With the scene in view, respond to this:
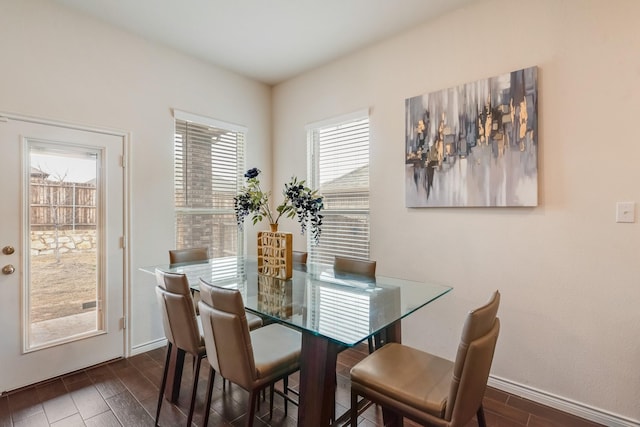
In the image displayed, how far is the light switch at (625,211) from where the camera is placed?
6.27 feet

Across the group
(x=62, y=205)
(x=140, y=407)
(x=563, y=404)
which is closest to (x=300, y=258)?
(x=140, y=407)

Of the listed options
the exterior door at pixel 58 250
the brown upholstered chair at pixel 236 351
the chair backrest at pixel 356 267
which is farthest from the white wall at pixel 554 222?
the exterior door at pixel 58 250

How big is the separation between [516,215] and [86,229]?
3463 mm

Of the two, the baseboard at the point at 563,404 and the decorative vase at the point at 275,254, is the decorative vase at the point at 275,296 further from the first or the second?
the baseboard at the point at 563,404

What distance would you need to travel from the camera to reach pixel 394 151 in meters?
2.95

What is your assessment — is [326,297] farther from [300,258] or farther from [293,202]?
[300,258]

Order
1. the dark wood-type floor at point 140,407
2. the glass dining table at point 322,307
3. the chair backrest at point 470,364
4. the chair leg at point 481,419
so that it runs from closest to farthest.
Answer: the chair backrest at point 470,364, the glass dining table at point 322,307, the chair leg at point 481,419, the dark wood-type floor at point 140,407

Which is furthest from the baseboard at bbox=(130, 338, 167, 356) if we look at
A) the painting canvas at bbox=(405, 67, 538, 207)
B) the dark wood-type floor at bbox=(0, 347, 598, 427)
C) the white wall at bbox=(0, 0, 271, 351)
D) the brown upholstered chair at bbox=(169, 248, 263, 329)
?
the painting canvas at bbox=(405, 67, 538, 207)

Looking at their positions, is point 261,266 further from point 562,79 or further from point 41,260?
point 562,79

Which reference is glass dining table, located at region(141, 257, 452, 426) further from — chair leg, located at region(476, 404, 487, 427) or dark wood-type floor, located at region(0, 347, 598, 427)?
chair leg, located at region(476, 404, 487, 427)

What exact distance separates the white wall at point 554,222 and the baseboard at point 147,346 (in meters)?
2.37

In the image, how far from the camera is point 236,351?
148cm

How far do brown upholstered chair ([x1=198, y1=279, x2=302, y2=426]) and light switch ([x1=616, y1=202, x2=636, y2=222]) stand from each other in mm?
2109

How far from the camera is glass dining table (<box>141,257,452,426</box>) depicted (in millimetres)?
1408
